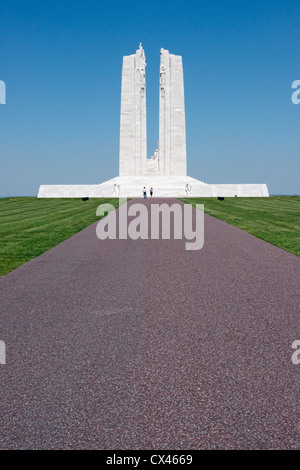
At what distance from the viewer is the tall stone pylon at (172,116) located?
77.9 metres

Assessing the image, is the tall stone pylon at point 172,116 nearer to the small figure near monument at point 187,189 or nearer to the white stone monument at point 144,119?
the white stone monument at point 144,119

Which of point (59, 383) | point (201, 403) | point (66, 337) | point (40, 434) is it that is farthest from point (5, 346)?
point (201, 403)

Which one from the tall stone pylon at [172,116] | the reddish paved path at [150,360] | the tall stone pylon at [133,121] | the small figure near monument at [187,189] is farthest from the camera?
the tall stone pylon at [172,116]

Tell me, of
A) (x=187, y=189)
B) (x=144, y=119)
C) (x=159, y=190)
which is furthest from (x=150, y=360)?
(x=144, y=119)

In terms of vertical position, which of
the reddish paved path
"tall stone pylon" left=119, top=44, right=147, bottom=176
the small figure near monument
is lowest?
the reddish paved path

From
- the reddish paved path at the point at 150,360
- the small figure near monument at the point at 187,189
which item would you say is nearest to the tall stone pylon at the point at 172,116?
the small figure near monument at the point at 187,189

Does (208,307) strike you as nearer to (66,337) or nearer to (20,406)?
(66,337)

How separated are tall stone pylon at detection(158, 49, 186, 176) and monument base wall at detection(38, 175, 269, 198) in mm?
9078

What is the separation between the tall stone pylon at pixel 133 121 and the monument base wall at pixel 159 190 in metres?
8.93

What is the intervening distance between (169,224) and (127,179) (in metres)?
53.6

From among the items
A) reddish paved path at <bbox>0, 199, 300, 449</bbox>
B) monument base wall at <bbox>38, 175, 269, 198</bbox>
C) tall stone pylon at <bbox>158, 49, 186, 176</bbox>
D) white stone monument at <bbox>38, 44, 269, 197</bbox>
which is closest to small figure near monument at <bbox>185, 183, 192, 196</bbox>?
monument base wall at <bbox>38, 175, 269, 198</bbox>

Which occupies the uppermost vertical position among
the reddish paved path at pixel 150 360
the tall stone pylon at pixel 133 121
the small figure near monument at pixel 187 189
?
the tall stone pylon at pixel 133 121

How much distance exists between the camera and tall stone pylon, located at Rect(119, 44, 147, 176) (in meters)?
77.8

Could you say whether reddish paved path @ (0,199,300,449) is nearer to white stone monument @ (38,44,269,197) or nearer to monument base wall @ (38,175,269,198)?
monument base wall @ (38,175,269,198)
